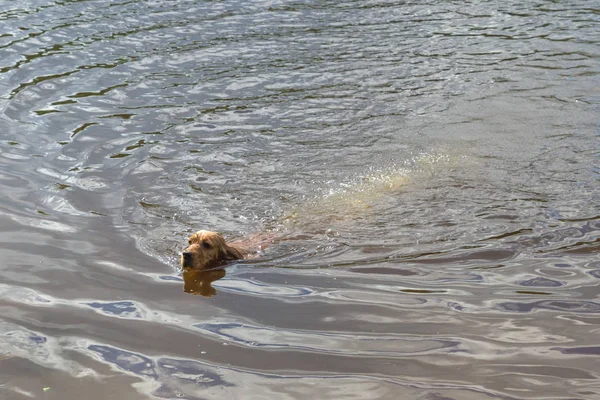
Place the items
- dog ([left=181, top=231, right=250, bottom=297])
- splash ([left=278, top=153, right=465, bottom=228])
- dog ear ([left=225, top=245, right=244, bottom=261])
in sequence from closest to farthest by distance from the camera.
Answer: dog ([left=181, top=231, right=250, bottom=297])
dog ear ([left=225, top=245, right=244, bottom=261])
splash ([left=278, top=153, right=465, bottom=228])

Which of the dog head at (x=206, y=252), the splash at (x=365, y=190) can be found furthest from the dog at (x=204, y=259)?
the splash at (x=365, y=190)

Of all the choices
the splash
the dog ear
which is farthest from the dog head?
the splash

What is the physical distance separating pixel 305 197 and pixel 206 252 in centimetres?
191

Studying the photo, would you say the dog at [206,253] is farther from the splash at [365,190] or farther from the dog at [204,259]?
the splash at [365,190]

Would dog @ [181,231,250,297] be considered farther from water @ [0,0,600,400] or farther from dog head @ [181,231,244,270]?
water @ [0,0,600,400]

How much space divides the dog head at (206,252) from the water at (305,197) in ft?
0.41

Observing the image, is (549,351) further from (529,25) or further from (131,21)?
(131,21)

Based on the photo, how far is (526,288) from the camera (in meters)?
5.47

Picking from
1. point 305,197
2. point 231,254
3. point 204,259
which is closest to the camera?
point 204,259

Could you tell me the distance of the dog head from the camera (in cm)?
589

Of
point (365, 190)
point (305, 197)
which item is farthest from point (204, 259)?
point (365, 190)

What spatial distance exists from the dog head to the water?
13 centimetres

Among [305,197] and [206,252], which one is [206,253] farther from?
[305,197]

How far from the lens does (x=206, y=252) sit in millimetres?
5934
